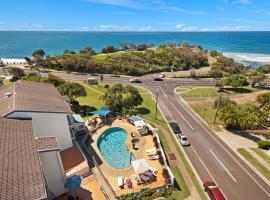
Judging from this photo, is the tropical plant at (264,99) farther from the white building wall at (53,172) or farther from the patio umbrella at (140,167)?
the white building wall at (53,172)

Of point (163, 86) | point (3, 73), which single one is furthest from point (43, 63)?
point (163, 86)

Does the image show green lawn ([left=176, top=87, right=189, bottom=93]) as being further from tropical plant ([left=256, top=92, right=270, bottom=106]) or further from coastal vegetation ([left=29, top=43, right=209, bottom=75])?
coastal vegetation ([left=29, top=43, right=209, bottom=75])

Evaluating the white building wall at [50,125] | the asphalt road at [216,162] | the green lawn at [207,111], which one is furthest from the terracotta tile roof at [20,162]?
the green lawn at [207,111]

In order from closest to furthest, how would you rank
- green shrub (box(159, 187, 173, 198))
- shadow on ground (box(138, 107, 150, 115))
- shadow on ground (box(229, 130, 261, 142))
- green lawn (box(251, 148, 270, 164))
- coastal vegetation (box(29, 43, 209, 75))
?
green shrub (box(159, 187, 173, 198))
green lawn (box(251, 148, 270, 164))
shadow on ground (box(229, 130, 261, 142))
shadow on ground (box(138, 107, 150, 115))
coastal vegetation (box(29, 43, 209, 75))

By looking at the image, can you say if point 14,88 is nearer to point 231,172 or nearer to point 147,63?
point 231,172

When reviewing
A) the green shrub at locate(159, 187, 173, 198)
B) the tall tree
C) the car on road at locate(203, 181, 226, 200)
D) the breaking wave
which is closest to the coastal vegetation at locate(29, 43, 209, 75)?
the tall tree

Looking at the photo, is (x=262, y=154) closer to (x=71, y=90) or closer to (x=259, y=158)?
(x=259, y=158)

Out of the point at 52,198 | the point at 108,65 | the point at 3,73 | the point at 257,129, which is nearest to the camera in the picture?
the point at 52,198
